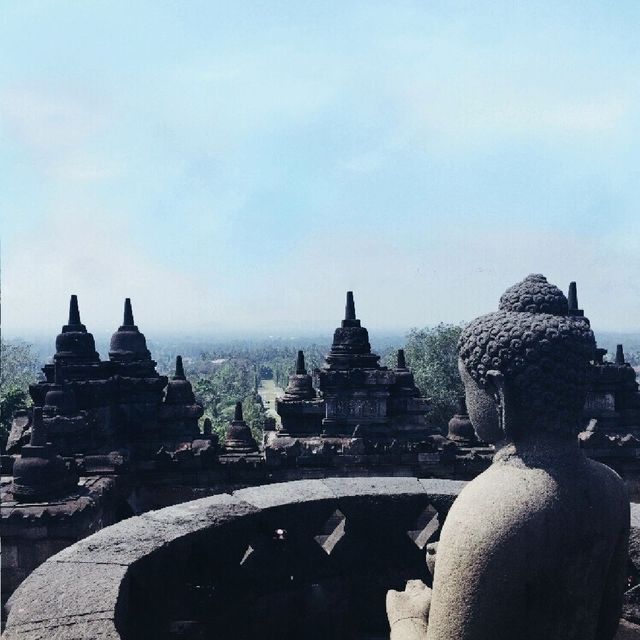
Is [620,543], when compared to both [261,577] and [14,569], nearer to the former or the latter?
[261,577]

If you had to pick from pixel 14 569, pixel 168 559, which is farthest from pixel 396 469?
pixel 168 559

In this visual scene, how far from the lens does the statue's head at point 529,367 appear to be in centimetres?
214

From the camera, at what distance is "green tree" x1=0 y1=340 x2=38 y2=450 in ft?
78.7

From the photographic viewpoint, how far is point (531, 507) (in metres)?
2.02

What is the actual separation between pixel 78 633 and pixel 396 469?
8931 millimetres

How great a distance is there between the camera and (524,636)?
2062 millimetres

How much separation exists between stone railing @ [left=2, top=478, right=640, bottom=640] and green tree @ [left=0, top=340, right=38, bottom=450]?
797 inches

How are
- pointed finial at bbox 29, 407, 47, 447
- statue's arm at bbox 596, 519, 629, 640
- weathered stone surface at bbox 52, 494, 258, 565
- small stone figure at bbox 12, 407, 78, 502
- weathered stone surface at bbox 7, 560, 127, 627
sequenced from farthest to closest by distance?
pointed finial at bbox 29, 407, 47, 447 → small stone figure at bbox 12, 407, 78, 502 → weathered stone surface at bbox 52, 494, 258, 565 → weathered stone surface at bbox 7, 560, 127, 627 → statue's arm at bbox 596, 519, 629, 640

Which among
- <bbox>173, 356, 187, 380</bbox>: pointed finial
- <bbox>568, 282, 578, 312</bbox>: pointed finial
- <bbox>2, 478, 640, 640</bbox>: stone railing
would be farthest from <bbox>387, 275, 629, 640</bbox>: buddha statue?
<bbox>568, 282, 578, 312</bbox>: pointed finial

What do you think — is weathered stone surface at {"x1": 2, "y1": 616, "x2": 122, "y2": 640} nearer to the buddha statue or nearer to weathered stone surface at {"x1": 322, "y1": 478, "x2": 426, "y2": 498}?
the buddha statue

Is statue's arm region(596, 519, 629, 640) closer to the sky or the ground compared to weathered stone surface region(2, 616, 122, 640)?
closer to the sky

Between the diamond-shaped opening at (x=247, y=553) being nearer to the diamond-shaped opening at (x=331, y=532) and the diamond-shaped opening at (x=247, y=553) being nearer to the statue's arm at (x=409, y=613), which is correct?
the diamond-shaped opening at (x=331, y=532)

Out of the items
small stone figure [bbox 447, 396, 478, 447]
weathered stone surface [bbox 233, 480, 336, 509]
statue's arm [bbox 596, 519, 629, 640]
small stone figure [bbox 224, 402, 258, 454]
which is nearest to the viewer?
statue's arm [bbox 596, 519, 629, 640]

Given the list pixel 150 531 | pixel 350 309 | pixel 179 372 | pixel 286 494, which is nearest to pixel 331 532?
pixel 286 494
